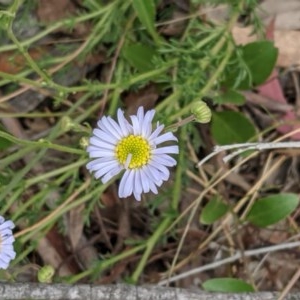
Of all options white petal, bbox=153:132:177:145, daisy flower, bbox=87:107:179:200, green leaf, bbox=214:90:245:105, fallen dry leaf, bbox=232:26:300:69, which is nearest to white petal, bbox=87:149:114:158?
daisy flower, bbox=87:107:179:200

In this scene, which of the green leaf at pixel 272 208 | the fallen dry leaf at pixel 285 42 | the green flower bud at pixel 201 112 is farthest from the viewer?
the fallen dry leaf at pixel 285 42

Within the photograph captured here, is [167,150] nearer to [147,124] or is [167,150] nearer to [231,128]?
[147,124]

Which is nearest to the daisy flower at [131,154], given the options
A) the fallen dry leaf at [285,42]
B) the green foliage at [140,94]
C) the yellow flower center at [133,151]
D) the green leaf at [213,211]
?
the yellow flower center at [133,151]

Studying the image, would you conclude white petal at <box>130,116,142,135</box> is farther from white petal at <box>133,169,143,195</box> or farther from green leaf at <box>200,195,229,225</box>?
green leaf at <box>200,195,229,225</box>

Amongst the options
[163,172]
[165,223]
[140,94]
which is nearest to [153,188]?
[163,172]

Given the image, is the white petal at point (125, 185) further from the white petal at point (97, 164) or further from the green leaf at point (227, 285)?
the green leaf at point (227, 285)
